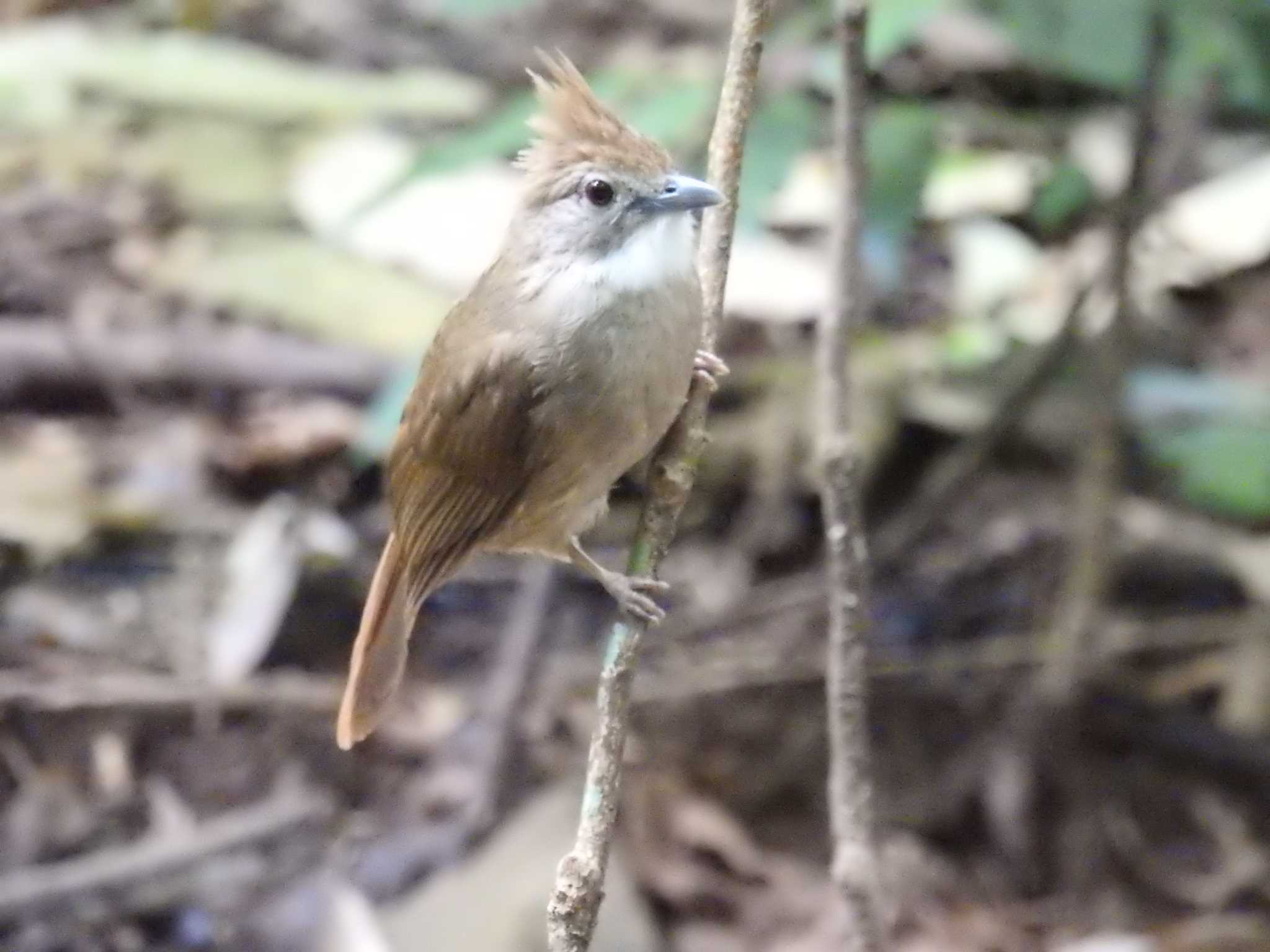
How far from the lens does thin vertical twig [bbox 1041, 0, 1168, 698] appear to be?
8.68 feet

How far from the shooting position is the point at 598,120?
78.7 inches

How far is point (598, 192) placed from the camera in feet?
6.63

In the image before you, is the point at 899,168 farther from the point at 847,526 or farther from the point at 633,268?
the point at 847,526

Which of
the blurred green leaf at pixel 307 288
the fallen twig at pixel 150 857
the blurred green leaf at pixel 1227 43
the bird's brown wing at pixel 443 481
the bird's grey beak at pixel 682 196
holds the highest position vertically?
the blurred green leaf at pixel 307 288

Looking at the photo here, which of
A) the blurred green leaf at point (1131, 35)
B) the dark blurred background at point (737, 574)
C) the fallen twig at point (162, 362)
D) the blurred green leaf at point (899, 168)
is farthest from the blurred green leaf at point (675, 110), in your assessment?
the fallen twig at point (162, 362)

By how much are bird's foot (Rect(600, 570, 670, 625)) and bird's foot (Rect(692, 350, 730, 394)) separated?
0.96 feet

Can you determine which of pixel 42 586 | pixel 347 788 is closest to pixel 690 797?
pixel 347 788

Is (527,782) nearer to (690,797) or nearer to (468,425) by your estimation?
(690,797)

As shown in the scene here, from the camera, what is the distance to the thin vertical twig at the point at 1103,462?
264cm

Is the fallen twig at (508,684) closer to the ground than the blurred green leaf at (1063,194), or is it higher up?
closer to the ground

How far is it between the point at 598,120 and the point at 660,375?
0.37 metres

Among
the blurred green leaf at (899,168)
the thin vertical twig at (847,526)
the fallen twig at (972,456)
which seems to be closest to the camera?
the thin vertical twig at (847,526)

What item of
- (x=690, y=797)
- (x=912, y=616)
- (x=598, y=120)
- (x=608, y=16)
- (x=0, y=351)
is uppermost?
(x=608, y=16)

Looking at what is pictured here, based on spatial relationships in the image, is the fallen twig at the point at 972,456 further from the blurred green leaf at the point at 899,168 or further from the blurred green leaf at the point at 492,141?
the blurred green leaf at the point at 492,141
